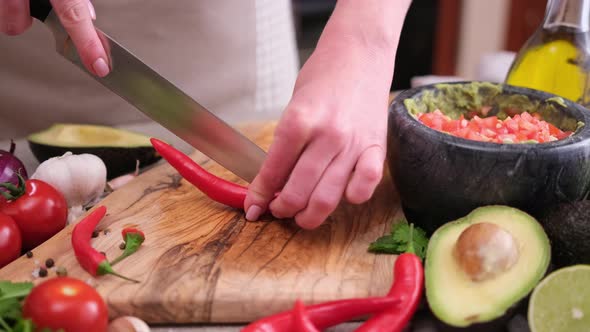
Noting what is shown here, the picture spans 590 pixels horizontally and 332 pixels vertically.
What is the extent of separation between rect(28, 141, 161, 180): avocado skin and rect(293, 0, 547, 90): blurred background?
231 centimetres

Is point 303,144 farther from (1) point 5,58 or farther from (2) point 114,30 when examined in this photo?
(1) point 5,58

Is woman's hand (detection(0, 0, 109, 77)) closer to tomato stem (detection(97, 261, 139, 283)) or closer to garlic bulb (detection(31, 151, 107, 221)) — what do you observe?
garlic bulb (detection(31, 151, 107, 221))

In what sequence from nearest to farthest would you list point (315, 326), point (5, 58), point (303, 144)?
point (315, 326)
point (303, 144)
point (5, 58)

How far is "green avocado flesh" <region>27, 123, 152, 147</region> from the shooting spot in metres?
1.40

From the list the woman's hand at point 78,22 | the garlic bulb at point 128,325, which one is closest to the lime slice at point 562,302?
the garlic bulb at point 128,325

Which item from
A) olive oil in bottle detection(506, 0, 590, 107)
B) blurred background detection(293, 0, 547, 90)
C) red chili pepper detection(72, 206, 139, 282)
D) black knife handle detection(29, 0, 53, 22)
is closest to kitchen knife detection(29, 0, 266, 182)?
black knife handle detection(29, 0, 53, 22)

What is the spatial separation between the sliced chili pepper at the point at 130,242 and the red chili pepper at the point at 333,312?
27cm

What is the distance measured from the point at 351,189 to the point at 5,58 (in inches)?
42.0

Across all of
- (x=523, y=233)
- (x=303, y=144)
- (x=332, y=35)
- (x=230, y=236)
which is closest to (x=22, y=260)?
(x=230, y=236)

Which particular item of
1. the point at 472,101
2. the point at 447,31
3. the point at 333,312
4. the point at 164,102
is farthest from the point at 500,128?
the point at 447,31

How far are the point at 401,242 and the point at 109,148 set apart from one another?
693 mm

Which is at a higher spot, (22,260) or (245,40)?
(245,40)

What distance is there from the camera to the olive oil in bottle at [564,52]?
1.35 meters

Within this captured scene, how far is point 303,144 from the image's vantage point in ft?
3.23
